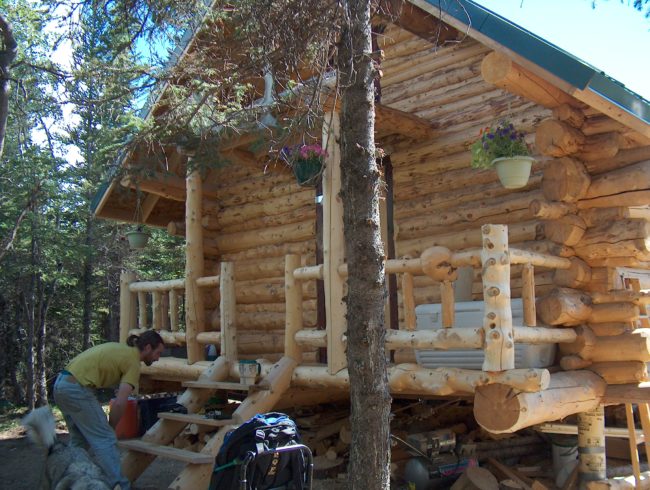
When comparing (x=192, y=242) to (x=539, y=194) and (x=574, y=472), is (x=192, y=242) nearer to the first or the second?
(x=539, y=194)

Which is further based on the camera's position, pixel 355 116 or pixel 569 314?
pixel 569 314

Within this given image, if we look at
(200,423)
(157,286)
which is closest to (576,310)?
(200,423)

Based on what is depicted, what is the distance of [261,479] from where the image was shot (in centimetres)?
484

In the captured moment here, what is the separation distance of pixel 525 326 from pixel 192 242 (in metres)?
4.93

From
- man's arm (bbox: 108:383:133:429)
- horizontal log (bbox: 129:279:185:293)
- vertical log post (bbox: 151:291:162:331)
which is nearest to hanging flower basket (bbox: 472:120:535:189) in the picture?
man's arm (bbox: 108:383:133:429)

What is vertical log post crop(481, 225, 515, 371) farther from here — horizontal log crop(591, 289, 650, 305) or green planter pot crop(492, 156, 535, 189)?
horizontal log crop(591, 289, 650, 305)

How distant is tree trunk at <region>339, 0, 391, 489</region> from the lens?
3.71 m

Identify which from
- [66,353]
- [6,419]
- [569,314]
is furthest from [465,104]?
[66,353]

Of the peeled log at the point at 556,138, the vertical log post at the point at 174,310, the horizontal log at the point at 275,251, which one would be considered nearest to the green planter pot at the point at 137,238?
the horizontal log at the point at 275,251

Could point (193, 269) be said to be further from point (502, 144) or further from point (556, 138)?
point (556, 138)

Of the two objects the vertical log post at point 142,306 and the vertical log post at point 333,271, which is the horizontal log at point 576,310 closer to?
the vertical log post at point 333,271

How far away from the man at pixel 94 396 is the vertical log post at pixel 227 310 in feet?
6.22

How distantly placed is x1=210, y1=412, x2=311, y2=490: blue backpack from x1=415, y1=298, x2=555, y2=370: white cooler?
1942mm

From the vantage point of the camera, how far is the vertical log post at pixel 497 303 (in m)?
5.34
